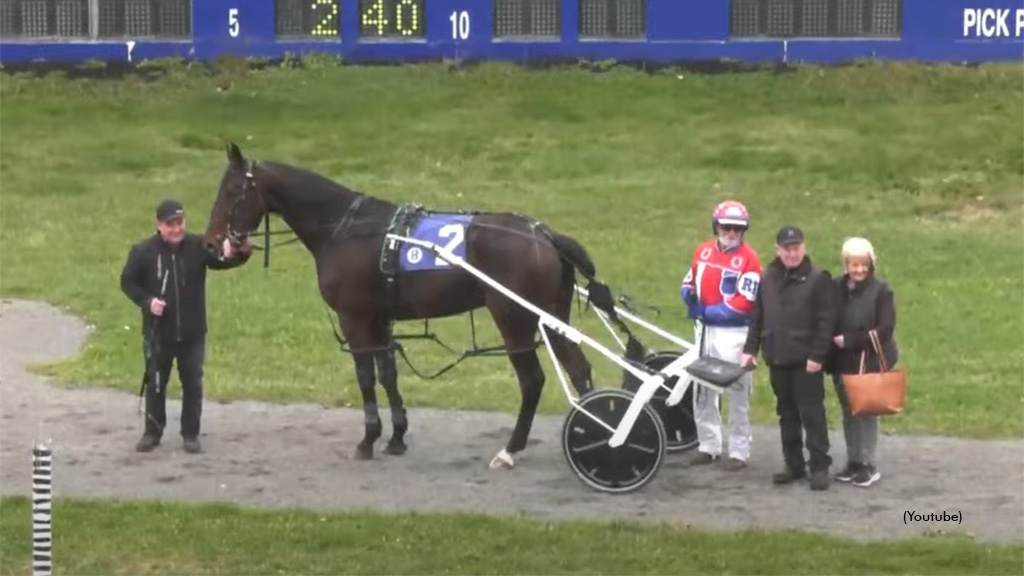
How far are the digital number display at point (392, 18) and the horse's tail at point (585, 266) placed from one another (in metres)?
15.6

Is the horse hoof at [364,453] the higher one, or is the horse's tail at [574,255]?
the horse's tail at [574,255]

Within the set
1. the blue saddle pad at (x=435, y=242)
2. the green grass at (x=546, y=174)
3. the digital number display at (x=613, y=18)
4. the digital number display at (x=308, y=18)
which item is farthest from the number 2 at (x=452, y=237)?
the digital number display at (x=308, y=18)

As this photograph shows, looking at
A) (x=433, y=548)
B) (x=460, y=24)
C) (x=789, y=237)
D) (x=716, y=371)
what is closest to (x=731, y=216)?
(x=789, y=237)

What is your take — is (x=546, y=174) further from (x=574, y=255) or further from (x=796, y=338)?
(x=796, y=338)

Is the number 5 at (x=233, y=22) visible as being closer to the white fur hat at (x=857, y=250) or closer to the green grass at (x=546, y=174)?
the green grass at (x=546, y=174)

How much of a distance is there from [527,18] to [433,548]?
18.2 m

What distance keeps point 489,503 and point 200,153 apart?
53.9 feet

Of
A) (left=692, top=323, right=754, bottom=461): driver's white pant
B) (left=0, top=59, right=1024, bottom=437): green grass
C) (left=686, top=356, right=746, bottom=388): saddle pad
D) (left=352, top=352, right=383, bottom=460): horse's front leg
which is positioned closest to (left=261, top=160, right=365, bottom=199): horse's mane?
(left=352, top=352, right=383, bottom=460): horse's front leg

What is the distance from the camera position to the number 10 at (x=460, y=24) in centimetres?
2750

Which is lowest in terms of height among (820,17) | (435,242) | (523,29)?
(435,242)

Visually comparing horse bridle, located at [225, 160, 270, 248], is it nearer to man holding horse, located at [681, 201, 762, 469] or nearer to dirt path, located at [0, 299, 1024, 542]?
dirt path, located at [0, 299, 1024, 542]

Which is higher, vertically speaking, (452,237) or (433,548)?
(452,237)

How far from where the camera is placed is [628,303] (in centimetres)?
1316

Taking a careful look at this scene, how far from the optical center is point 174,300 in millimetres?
12445
